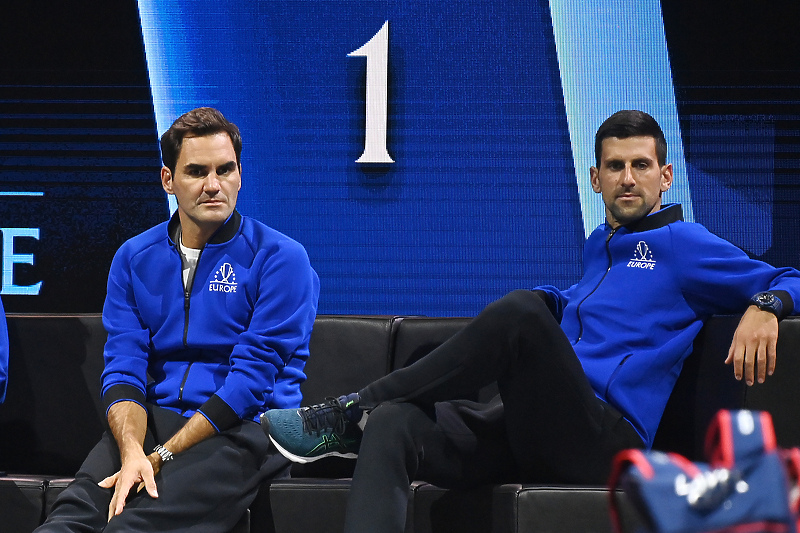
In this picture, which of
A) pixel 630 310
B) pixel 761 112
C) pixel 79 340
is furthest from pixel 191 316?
pixel 761 112

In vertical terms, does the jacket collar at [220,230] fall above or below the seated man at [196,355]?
above

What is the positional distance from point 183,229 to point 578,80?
1.69 metres

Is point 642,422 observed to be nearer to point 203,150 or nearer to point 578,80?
point 203,150

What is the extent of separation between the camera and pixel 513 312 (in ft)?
6.51

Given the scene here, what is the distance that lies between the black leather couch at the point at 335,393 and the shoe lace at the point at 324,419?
0.26 m

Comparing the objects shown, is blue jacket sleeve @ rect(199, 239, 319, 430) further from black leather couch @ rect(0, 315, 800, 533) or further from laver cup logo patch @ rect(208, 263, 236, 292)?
black leather couch @ rect(0, 315, 800, 533)

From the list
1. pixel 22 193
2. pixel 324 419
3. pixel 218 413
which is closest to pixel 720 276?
pixel 324 419

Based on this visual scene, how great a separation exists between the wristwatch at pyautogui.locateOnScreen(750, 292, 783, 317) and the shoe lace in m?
1.01

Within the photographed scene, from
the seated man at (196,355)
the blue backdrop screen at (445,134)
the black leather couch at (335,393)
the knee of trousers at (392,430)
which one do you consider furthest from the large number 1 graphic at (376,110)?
the knee of trousers at (392,430)

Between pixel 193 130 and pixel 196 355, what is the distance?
0.64 m

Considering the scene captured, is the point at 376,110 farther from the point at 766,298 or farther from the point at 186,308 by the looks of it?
the point at 766,298

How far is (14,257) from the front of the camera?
3.49 metres

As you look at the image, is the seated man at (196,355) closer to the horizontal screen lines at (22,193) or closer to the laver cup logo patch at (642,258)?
the laver cup logo patch at (642,258)

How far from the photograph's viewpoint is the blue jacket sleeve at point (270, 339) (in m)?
2.17
